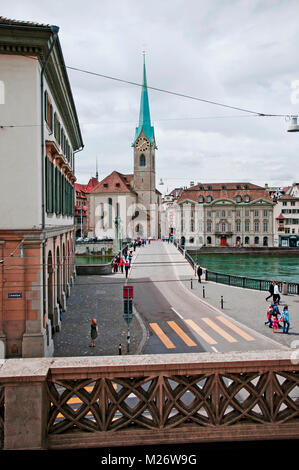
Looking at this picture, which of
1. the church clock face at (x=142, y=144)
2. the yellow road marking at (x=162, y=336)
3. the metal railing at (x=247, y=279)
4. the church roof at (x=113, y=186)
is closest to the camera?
the yellow road marking at (x=162, y=336)

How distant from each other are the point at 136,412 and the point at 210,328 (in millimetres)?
14275

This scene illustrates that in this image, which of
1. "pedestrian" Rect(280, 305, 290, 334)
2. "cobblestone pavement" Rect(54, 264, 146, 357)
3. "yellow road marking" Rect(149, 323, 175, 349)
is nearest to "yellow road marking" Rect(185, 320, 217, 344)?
"yellow road marking" Rect(149, 323, 175, 349)

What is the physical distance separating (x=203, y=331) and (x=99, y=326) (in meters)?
4.60

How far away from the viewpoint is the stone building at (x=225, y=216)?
3649 inches

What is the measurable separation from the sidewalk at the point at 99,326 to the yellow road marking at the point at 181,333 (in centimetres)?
140

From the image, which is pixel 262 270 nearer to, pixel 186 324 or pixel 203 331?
pixel 186 324

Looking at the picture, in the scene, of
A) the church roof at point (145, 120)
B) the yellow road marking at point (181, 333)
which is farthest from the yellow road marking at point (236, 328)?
the church roof at point (145, 120)

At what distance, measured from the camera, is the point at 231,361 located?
3.46 m

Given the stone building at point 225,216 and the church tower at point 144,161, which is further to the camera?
the church tower at point 144,161

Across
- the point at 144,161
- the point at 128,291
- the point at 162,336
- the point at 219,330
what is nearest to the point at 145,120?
the point at 144,161

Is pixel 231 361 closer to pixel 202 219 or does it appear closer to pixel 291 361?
pixel 291 361

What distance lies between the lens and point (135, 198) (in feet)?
334

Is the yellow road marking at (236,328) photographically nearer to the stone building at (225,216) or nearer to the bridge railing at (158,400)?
the bridge railing at (158,400)

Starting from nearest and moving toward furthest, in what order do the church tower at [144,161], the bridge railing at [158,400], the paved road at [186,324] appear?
the bridge railing at [158,400] < the paved road at [186,324] < the church tower at [144,161]
